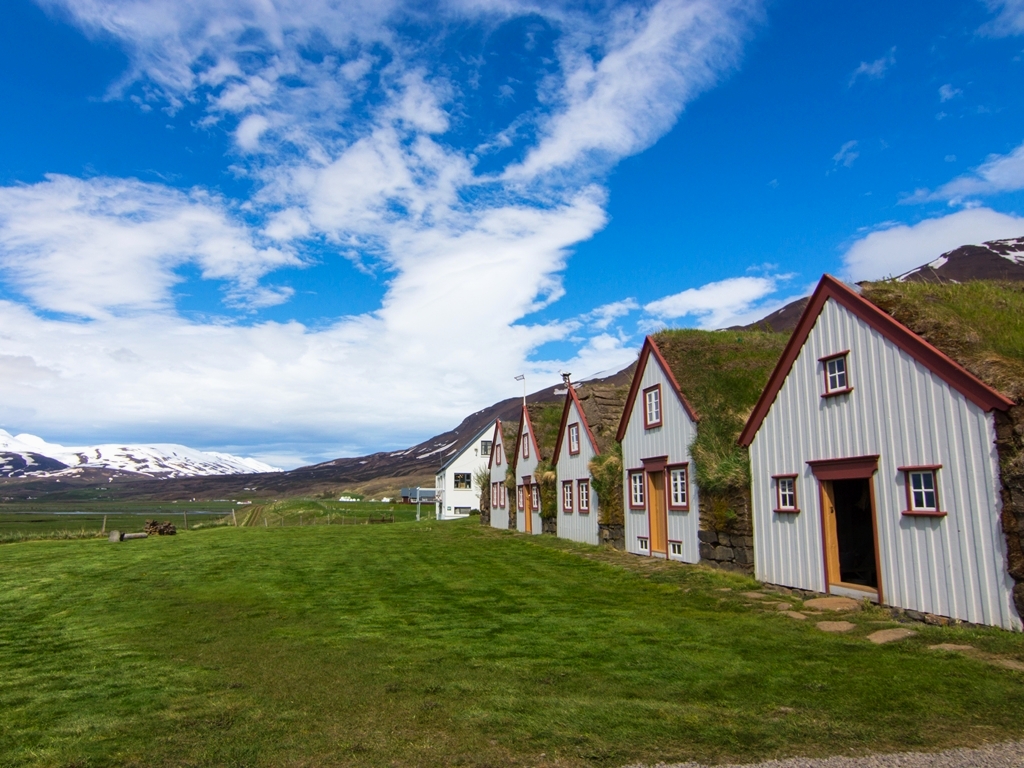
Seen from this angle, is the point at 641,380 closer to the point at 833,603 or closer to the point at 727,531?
the point at 727,531

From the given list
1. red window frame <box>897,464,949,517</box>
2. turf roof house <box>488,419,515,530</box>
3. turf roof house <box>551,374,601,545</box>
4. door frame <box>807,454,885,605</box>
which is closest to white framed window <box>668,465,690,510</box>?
door frame <box>807,454,885,605</box>

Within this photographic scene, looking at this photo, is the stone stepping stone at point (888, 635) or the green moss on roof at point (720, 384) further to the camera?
the green moss on roof at point (720, 384)

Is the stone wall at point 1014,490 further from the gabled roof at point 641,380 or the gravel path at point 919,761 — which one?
the gabled roof at point 641,380

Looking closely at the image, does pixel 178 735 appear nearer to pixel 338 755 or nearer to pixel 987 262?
pixel 338 755

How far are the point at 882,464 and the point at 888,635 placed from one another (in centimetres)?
344

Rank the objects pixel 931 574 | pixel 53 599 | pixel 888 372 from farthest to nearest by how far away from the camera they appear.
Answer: pixel 53 599 → pixel 888 372 → pixel 931 574

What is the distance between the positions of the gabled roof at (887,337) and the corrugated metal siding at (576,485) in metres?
12.1

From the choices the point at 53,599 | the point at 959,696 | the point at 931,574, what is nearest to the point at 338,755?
the point at 959,696

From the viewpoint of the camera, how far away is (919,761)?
610 centimetres

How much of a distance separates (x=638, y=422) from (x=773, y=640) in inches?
565

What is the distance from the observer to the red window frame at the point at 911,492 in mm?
11859

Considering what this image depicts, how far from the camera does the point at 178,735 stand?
6.84 metres

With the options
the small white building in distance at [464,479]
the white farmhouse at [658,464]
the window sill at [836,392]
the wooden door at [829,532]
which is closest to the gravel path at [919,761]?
the wooden door at [829,532]

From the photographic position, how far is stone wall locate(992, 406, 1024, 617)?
10453mm
